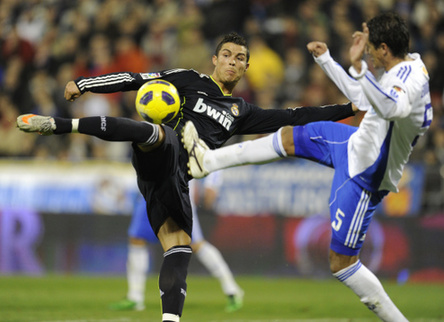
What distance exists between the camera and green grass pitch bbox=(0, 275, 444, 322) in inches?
344

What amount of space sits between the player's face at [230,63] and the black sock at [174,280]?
1685 mm

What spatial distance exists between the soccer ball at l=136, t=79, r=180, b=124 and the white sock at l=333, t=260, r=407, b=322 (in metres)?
1.91

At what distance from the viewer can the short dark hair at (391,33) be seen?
5734 millimetres

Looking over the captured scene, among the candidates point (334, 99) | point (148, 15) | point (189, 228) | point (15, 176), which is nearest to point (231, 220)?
point (334, 99)

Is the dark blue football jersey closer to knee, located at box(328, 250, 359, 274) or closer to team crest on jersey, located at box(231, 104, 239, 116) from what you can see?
team crest on jersey, located at box(231, 104, 239, 116)

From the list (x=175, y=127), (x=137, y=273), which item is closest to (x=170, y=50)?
(x=137, y=273)

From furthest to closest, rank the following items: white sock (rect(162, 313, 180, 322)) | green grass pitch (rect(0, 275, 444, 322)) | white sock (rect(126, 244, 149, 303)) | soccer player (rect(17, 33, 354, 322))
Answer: white sock (rect(126, 244, 149, 303)) → green grass pitch (rect(0, 275, 444, 322)) → white sock (rect(162, 313, 180, 322)) → soccer player (rect(17, 33, 354, 322))

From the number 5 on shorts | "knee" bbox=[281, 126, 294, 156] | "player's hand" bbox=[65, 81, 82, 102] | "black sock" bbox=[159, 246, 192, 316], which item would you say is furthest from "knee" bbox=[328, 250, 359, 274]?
"player's hand" bbox=[65, 81, 82, 102]

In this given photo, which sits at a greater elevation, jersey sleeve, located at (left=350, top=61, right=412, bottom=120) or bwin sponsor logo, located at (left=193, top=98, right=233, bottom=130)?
bwin sponsor logo, located at (left=193, top=98, right=233, bottom=130)

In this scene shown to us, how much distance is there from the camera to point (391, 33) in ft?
18.8

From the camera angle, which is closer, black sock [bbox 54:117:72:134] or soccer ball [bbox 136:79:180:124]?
black sock [bbox 54:117:72:134]

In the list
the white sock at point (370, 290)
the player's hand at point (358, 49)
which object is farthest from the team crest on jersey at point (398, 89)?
the white sock at point (370, 290)

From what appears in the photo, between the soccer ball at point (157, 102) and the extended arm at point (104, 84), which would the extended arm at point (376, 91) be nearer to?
the soccer ball at point (157, 102)

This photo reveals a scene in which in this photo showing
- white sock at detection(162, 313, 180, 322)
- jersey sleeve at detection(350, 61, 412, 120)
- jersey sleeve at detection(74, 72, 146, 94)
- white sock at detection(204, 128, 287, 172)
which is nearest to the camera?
jersey sleeve at detection(350, 61, 412, 120)
